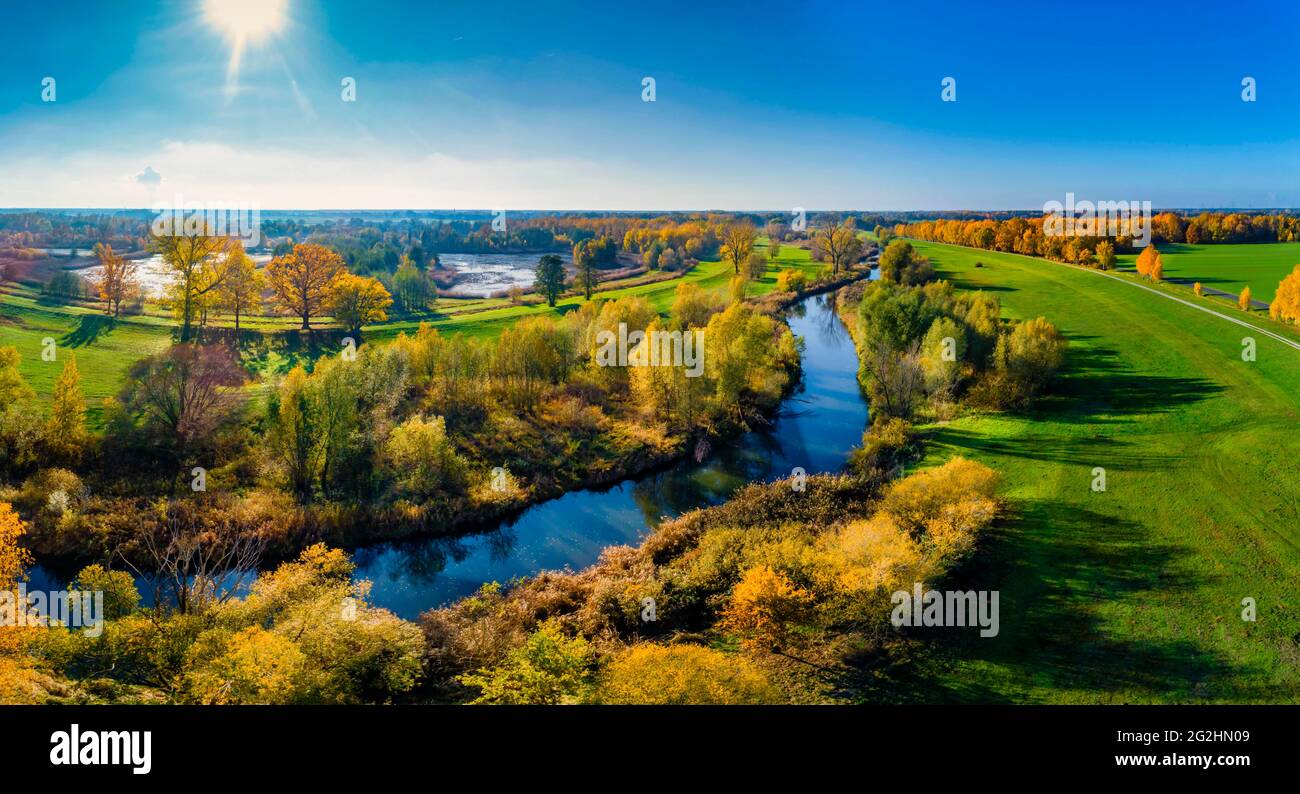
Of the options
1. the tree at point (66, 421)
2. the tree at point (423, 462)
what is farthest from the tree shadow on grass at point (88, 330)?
the tree at point (423, 462)

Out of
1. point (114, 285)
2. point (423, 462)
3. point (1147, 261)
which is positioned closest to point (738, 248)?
point (1147, 261)

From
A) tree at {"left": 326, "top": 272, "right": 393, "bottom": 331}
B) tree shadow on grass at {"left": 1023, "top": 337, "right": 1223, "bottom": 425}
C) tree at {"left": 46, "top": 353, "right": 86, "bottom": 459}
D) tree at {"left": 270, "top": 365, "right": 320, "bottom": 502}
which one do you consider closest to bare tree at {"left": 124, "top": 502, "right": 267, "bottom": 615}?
tree at {"left": 270, "top": 365, "right": 320, "bottom": 502}

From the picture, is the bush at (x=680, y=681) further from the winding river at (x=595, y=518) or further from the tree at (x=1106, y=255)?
the tree at (x=1106, y=255)

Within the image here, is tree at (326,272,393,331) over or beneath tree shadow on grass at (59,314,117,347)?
over

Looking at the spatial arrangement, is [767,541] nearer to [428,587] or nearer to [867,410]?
[428,587]

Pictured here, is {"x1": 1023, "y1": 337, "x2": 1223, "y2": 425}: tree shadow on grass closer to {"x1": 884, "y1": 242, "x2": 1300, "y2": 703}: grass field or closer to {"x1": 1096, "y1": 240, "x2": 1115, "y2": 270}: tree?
{"x1": 884, "y1": 242, "x2": 1300, "y2": 703}: grass field

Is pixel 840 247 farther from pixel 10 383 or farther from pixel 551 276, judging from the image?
pixel 10 383

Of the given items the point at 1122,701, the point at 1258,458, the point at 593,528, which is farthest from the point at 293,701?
the point at 1258,458
